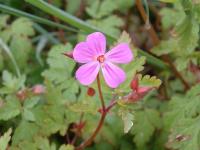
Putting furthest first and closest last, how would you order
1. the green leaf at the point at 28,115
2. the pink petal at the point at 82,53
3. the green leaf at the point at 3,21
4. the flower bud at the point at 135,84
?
1. the green leaf at the point at 3,21
2. the green leaf at the point at 28,115
3. the flower bud at the point at 135,84
4. the pink petal at the point at 82,53

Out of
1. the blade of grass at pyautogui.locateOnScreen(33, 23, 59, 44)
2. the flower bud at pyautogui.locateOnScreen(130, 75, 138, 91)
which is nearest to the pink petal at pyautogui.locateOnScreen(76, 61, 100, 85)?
the flower bud at pyautogui.locateOnScreen(130, 75, 138, 91)

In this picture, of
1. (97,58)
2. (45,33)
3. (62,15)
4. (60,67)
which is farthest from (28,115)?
(45,33)

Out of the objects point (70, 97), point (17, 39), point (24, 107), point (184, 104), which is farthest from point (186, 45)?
point (17, 39)

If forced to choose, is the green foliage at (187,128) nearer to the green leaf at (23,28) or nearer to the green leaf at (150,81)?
the green leaf at (150,81)

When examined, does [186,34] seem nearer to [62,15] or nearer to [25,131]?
[62,15]

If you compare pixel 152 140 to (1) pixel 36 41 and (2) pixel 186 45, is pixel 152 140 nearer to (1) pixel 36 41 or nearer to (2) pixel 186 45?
(2) pixel 186 45

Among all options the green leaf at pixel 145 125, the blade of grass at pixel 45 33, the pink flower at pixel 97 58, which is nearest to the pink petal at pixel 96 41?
the pink flower at pixel 97 58
